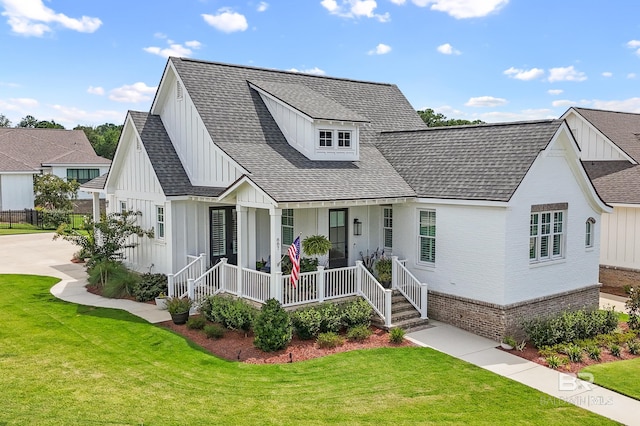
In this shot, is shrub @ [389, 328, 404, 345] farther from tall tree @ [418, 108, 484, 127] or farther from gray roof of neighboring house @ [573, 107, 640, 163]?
tall tree @ [418, 108, 484, 127]

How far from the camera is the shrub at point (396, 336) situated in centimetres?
1424

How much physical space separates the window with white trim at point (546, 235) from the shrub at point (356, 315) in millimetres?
5055

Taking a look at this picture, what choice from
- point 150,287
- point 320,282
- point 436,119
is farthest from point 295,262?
point 436,119

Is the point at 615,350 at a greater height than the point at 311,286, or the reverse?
the point at 311,286

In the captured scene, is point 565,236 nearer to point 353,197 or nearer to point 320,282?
point 353,197

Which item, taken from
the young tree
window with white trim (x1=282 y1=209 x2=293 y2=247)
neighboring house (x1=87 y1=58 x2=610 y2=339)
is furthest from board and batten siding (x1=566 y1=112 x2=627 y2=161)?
the young tree

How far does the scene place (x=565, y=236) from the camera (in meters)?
16.9

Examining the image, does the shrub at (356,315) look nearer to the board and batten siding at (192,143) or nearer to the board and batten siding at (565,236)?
the board and batten siding at (565,236)

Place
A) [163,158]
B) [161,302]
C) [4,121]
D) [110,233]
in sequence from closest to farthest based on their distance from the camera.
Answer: [161,302] < [163,158] < [110,233] < [4,121]

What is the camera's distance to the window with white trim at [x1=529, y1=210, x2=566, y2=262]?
15.9 m

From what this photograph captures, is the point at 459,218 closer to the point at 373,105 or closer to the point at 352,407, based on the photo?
the point at 352,407

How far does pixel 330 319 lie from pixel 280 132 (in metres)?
7.82

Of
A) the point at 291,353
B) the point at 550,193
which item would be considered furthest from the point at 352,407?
the point at 550,193

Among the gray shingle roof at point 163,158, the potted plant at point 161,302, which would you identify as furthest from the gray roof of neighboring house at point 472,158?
the potted plant at point 161,302
